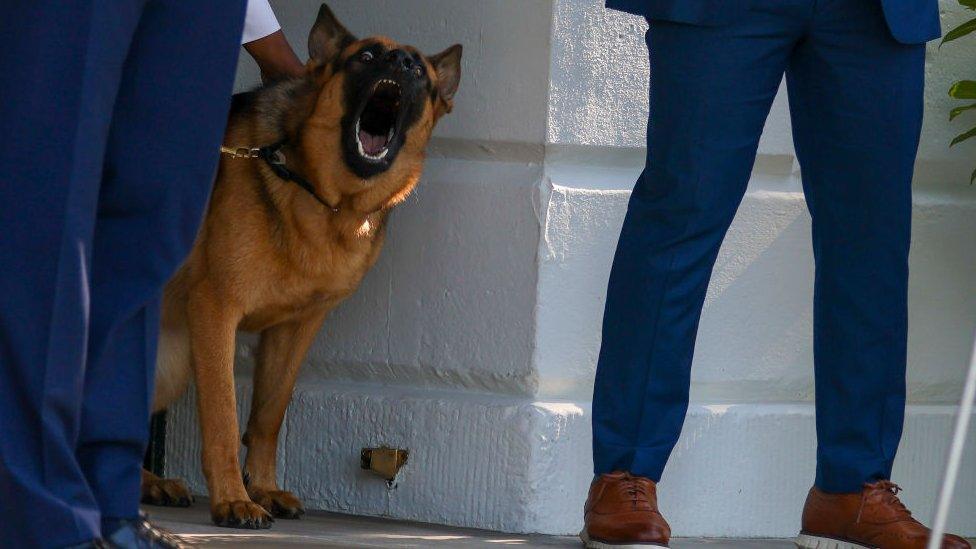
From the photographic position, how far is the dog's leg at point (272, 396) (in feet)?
12.8

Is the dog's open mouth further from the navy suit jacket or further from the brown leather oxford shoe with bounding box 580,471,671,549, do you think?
the brown leather oxford shoe with bounding box 580,471,671,549

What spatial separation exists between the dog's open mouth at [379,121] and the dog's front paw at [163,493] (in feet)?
3.65

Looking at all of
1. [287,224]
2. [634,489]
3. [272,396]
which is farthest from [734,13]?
[272,396]

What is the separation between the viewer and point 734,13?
9.71ft

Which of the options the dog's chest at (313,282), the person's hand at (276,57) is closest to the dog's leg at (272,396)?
the dog's chest at (313,282)

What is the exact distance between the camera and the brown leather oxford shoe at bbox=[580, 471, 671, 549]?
3.03 m

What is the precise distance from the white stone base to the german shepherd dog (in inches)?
9.4

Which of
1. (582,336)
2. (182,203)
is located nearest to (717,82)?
(582,336)

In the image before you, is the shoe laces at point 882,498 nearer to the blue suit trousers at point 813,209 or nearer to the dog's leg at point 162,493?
the blue suit trousers at point 813,209

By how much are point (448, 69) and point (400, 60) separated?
0.15 metres

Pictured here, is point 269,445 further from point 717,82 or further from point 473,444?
point 717,82

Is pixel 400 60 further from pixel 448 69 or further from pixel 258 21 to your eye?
pixel 258 21

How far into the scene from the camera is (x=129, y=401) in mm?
2055

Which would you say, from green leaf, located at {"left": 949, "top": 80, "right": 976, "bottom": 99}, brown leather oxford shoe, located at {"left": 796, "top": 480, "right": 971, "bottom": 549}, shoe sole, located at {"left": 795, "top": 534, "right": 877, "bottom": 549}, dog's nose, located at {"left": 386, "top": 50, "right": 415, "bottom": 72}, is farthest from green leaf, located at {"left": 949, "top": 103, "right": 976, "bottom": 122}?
dog's nose, located at {"left": 386, "top": 50, "right": 415, "bottom": 72}
